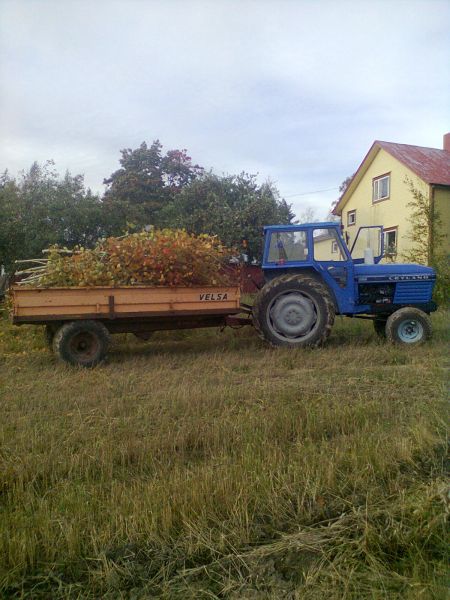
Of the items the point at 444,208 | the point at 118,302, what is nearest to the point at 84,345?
the point at 118,302

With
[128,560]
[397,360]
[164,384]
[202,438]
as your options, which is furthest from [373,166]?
[128,560]

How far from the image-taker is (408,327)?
8.80 metres

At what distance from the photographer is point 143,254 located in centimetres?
816

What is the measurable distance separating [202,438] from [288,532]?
4.53ft

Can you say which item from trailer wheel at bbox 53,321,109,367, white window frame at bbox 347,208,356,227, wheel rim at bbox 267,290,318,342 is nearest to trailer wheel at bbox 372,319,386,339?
wheel rim at bbox 267,290,318,342

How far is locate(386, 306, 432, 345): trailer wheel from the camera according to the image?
8.65m

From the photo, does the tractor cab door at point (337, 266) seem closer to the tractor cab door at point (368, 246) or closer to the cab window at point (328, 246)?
the cab window at point (328, 246)

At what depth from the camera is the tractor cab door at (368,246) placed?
31.0 ft

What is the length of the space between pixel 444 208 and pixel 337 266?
12724 millimetres

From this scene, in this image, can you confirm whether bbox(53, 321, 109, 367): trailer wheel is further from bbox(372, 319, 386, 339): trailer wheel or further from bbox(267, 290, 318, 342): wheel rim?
bbox(372, 319, 386, 339): trailer wheel

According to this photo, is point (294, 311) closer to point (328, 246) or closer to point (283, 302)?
point (283, 302)

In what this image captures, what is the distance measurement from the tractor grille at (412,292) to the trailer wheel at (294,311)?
1.47 metres

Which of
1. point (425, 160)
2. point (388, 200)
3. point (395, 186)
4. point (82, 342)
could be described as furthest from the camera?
point (388, 200)

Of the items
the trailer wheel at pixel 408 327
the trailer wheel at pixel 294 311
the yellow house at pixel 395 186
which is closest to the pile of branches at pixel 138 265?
the trailer wheel at pixel 294 311
